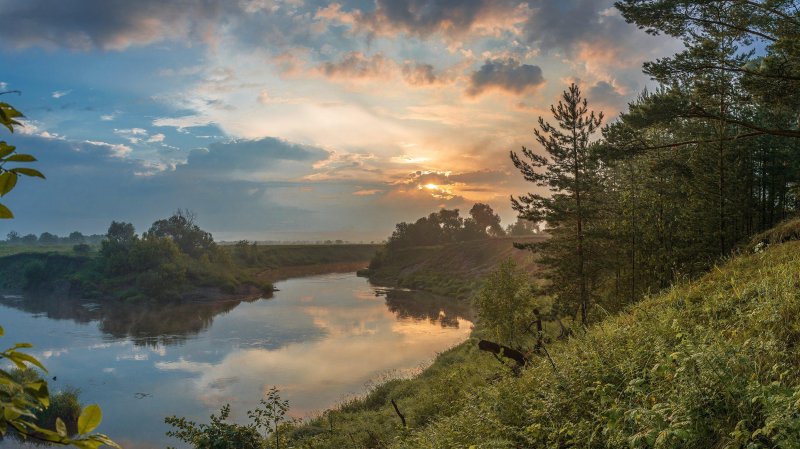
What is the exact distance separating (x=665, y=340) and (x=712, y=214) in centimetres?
1903

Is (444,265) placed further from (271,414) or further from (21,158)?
(21,158)

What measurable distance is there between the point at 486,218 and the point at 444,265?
47639 millimetres

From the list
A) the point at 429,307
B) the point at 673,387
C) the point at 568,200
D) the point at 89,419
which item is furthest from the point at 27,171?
the point at 429,307

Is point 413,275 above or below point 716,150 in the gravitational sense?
below

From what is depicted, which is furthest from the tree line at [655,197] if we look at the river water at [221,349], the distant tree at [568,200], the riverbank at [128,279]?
the riverbank at [128,279]

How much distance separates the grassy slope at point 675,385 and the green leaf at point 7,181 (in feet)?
21.3

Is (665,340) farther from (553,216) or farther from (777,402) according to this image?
(553,216)

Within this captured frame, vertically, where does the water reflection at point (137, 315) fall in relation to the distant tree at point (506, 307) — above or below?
below

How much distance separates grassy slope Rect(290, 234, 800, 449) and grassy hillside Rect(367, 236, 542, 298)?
62522 millimetres

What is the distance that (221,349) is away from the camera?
141 ft

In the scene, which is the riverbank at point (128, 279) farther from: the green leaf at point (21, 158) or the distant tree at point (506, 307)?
the green leaf at point (21, 158)

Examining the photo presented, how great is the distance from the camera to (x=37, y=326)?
55594 mm

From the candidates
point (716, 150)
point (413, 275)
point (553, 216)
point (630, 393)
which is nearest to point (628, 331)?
point (630, 393)

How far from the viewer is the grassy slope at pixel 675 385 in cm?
577
